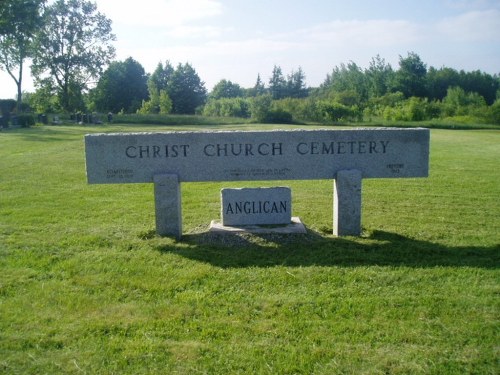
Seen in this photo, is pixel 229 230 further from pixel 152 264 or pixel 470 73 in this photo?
pixel 470 73

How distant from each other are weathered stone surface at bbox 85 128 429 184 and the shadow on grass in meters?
0.90

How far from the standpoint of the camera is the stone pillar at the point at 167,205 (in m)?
6.53

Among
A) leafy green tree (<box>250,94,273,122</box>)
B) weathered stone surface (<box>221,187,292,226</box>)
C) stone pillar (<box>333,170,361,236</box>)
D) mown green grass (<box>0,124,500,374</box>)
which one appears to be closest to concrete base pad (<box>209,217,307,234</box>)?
weathered stone surface (<box>221,187,292,226</box>)

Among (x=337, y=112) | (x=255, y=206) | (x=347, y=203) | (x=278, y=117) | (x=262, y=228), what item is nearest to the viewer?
(x=347, y=203)

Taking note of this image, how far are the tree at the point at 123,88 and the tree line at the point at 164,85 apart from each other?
143mm

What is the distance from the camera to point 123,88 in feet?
221

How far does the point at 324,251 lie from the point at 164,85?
72.4 meters

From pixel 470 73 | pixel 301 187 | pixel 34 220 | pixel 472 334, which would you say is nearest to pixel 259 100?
pixel 470 73

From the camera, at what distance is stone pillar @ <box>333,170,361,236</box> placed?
6527mm

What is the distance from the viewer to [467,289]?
15.2 feet

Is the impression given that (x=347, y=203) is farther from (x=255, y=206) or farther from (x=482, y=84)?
(x=482, y=84)

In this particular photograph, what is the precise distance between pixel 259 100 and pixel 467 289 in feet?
158

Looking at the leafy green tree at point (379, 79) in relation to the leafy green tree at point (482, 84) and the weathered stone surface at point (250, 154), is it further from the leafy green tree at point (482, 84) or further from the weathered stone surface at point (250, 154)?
the weathered stone surface at point (250, 154)

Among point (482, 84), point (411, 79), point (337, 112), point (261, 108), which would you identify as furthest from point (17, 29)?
point (482, 84)
